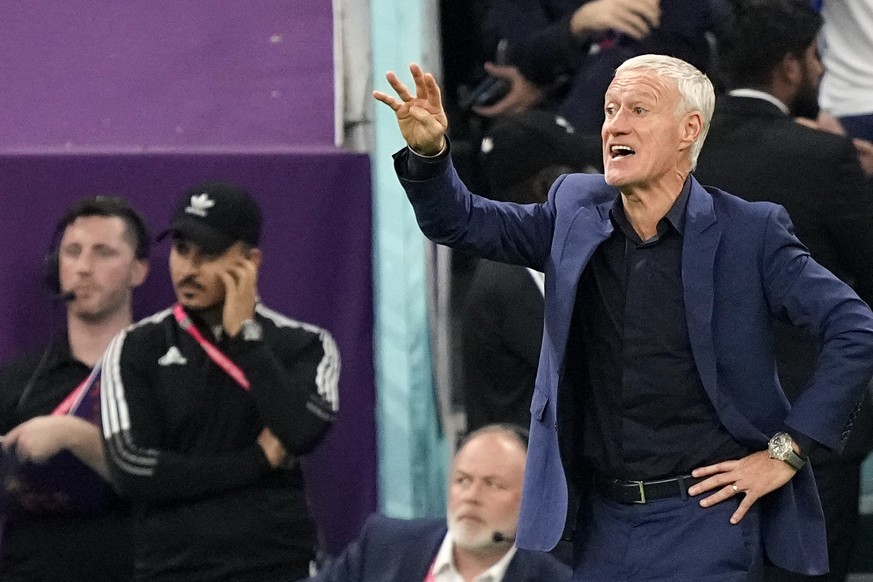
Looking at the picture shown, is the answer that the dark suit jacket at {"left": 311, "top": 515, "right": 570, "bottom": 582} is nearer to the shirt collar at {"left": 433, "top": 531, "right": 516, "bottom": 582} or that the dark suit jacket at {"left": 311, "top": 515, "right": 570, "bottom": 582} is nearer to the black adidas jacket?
the shirt collar at {"left": 433, "top": 531, "right": 516, "bottom": 582}

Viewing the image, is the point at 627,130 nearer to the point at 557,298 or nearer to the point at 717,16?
the point at 557,298

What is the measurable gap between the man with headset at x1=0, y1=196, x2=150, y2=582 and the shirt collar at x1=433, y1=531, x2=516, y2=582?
907 millimetres

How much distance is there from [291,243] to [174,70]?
65 centimetres

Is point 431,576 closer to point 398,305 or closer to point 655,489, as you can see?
point 398,305

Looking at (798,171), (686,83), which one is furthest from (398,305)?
(686,83)

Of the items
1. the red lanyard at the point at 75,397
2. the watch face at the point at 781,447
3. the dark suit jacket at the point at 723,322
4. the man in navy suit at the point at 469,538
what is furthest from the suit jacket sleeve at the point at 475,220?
the red lanyard at the point at 75,397

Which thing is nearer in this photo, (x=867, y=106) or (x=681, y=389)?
(x=681, y=389)

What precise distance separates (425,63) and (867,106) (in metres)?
1.39

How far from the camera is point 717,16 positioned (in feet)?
16.5

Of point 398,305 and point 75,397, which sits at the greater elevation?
point 398,305

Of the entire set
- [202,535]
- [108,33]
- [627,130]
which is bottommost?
[202,535]

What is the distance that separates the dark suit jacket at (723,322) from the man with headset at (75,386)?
173 centimetres

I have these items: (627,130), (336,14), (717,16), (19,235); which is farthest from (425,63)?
(627,130)

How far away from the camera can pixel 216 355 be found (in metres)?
4.50
